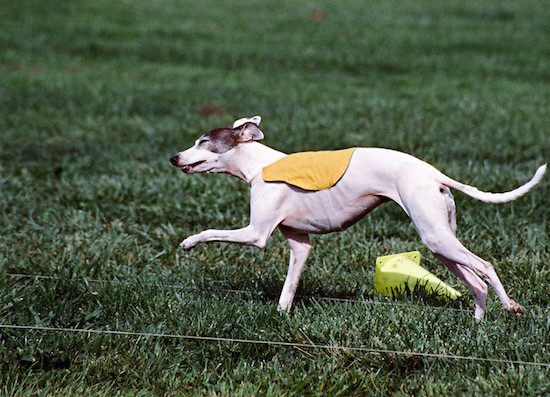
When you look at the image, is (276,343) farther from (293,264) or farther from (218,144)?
(218,144)

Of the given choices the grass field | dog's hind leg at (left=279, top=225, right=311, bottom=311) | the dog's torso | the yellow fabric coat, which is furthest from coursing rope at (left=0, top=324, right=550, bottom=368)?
the yellow fabric coat

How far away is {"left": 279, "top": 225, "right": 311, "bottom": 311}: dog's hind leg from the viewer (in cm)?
433

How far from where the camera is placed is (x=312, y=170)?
4059mm

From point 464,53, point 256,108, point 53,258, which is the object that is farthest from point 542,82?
point 53,258

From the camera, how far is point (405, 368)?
12.2 ft

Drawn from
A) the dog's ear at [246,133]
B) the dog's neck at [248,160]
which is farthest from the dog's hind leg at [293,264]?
the dog's ear at [246,133]

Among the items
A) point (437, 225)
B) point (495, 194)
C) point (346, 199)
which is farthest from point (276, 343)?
point (495, 194)

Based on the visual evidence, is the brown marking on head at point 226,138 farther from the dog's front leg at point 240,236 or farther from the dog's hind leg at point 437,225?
the dog's hind leg at point 437,225

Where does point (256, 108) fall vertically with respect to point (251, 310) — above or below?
below

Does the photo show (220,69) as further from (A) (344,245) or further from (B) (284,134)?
(A) (344,245)

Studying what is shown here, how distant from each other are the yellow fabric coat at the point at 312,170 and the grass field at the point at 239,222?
2.11 feet

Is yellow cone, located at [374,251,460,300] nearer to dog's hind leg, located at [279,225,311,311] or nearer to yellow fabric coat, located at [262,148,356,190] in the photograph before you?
dog's hind leg, located at [279,225,311,311]

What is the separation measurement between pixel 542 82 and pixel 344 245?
811 cm

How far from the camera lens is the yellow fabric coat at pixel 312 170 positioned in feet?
A: 13.1
